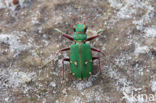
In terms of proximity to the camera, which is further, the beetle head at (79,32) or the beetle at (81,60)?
the beetle head at (79,32)

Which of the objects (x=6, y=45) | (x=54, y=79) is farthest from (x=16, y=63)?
(x=54, y=79)

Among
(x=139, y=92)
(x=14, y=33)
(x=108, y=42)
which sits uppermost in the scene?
(x=14, y=33)

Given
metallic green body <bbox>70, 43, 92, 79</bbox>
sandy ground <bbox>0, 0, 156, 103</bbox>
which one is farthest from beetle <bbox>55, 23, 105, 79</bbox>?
sandy ground <bbox>0, 0, 156, 103</bbox>

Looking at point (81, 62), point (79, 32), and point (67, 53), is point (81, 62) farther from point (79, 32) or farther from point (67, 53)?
point (79, 32)

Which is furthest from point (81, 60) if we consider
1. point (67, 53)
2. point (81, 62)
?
point (67, 53)

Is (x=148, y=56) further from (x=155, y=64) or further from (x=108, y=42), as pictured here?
(x=108, y=42)

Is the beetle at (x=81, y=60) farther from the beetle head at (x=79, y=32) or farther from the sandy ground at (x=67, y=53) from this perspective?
the sandy ground at (x=67, y=53)

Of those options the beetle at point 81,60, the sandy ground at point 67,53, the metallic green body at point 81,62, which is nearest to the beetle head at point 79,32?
the beetle at point 81,60
